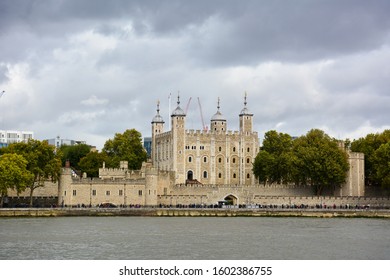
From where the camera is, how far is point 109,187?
94.8 m

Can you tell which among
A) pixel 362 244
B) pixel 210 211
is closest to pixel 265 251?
pixel 362 244

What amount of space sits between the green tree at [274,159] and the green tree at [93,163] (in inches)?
754

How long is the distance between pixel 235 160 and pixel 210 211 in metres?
30.8

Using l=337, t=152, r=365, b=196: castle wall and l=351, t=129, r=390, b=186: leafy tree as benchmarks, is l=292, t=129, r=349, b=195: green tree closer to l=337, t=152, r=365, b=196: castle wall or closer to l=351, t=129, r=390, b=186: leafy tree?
l=337, t=152, r=365, b=196: castle wall

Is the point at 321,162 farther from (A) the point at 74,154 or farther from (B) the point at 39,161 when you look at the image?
(A) the point at 74,154

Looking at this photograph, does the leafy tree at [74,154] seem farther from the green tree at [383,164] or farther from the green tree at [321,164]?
the green tree at [383,164]

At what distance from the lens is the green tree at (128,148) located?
12338 centimetres

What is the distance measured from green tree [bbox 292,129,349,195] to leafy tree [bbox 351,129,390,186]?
410 centimetres

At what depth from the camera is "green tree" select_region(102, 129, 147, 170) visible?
123m

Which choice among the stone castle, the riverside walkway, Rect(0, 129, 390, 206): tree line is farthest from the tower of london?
the riverside walkway

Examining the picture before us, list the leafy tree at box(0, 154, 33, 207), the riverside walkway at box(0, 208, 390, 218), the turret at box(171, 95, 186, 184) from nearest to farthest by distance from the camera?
1. the riverside walkway at box(0, 208, 390, 218)
2. the leafy tree at box(0, 154, 33, 207)
3. the turret at box(171, 95, 186, 184)

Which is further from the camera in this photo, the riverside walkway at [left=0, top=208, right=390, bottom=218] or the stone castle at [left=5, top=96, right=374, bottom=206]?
the stone castle at [left=5, top=96, right=374, bottom=206]

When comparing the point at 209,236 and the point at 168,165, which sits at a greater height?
the point at 168,165

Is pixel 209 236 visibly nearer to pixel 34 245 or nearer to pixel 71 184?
pixel 34 245
